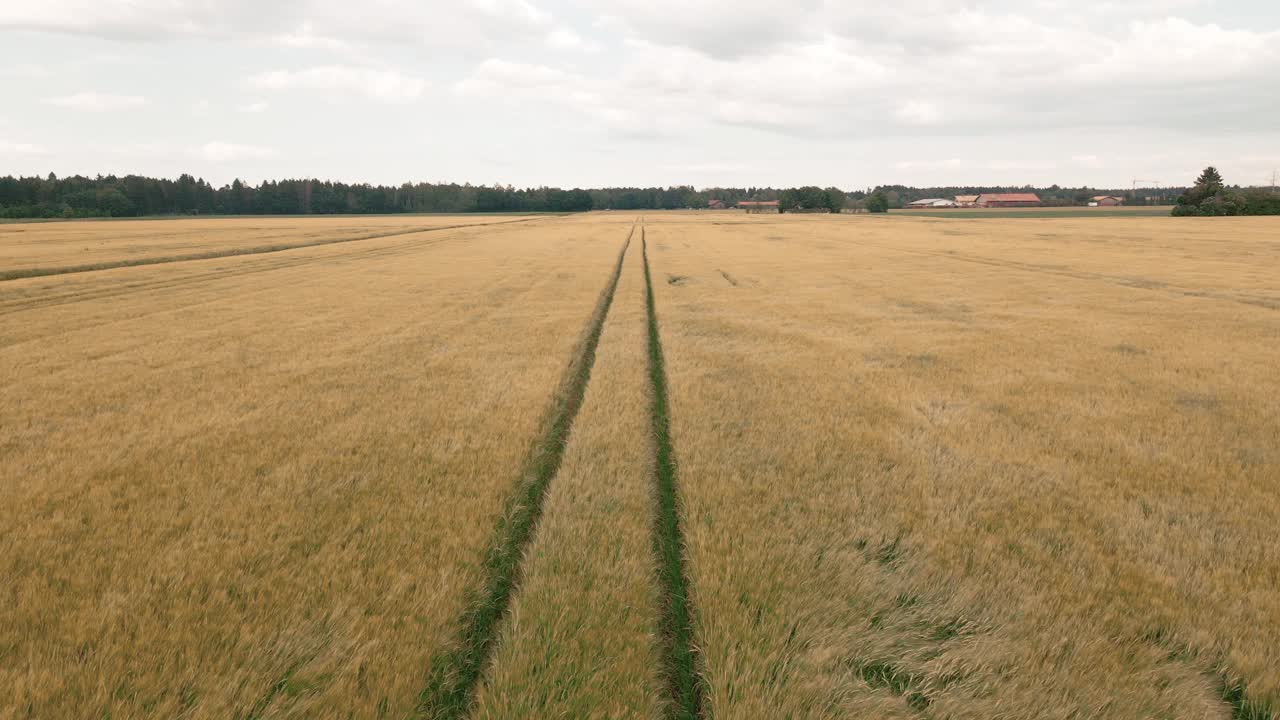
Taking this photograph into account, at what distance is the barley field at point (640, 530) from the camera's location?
9.57 feet

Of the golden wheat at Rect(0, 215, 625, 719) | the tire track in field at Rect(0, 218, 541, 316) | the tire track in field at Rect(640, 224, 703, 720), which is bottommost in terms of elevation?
the tire track in field at Rect(640, 224, 703, 720)

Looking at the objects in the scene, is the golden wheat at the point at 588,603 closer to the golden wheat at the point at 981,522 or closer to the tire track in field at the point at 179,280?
the golden wheat at the point at 981,522

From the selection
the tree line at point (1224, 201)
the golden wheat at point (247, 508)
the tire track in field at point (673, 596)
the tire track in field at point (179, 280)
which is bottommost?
the tire track in field at point (673, 596)

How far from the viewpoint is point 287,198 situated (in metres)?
155

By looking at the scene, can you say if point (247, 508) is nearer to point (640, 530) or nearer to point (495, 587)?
point (495, 587)

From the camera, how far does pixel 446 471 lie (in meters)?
5.33

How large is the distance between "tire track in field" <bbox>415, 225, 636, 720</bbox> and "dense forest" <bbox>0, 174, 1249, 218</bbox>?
14792 centimetres

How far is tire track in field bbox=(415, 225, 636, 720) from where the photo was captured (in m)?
2.89

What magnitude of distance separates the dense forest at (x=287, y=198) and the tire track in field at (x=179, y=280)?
117 metres

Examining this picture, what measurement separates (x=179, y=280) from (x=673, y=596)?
84.1ft

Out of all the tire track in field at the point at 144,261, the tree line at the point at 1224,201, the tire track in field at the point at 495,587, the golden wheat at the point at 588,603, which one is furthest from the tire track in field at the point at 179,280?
the tree line at the point at 1224,201

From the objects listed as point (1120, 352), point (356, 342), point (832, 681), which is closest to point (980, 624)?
point (832, 681)

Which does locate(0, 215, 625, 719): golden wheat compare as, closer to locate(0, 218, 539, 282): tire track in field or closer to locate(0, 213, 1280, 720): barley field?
locate(0, 213, 1280, 720): barley field

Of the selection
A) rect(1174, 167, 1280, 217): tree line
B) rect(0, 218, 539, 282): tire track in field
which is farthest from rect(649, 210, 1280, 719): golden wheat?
rect(1174, 167, 1280, 217): tree line
